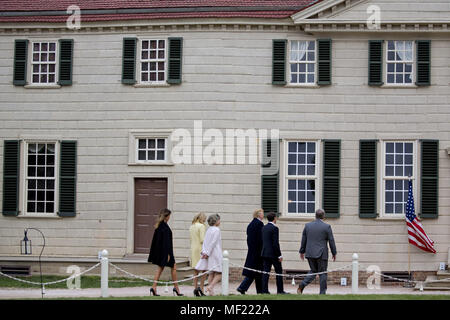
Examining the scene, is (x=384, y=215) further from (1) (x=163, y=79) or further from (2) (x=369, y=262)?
(1) (x=163, y=79)

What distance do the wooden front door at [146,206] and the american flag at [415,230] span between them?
6593 millimetres

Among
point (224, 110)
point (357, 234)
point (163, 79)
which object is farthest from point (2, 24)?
point (357, 234)

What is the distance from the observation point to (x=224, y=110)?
2764 centimetres

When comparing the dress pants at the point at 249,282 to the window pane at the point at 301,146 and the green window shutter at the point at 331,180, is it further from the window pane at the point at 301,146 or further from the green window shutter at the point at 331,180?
the window pane at the point at 301,146

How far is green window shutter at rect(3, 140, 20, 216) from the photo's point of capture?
2830cm

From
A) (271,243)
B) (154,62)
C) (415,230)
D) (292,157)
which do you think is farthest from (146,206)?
(415,230)

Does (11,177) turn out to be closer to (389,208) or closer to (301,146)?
(301,146)

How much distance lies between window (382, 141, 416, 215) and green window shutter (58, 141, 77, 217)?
8487 millimetres

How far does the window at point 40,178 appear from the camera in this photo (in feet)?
93.1

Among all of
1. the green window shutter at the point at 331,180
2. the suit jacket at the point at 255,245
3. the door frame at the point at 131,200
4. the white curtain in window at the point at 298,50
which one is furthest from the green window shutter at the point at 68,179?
the suit jacket at the point at 255,245

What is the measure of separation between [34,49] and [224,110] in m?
5.73

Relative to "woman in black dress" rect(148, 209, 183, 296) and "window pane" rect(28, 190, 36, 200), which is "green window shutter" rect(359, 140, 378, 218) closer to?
"woman in black dress" rect(148, 209, 183, 296)

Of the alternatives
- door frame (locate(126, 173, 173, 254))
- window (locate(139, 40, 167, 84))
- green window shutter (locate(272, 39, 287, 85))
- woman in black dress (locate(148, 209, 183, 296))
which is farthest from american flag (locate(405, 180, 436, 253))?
woman in black dress (locate(148, 209, 183, 296))

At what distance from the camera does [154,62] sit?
1105 inches
